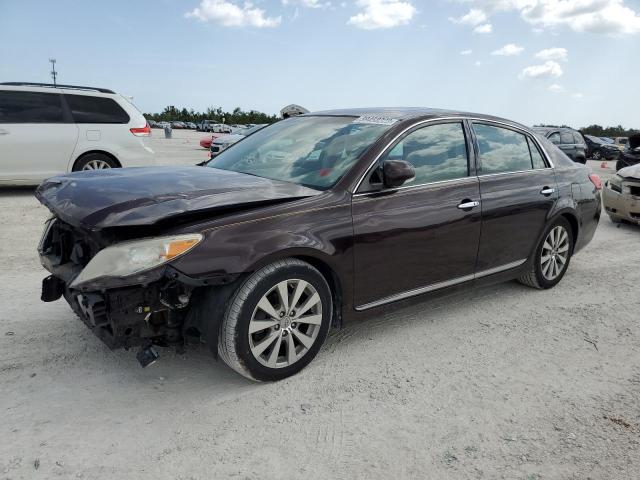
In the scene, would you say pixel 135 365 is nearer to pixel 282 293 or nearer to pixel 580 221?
pixel 282 293

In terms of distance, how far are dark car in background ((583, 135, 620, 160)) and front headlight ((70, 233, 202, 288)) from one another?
31246 millimetres

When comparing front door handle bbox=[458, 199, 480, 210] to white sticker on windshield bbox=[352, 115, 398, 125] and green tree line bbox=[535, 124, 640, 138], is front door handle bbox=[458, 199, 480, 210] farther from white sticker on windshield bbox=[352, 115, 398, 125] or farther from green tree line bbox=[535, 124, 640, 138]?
green tree line bbox=[535, 124, 640, 138]

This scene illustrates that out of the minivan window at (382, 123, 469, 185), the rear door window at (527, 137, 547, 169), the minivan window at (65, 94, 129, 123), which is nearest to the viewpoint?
the minivan window at (382, 123, 469, 185)

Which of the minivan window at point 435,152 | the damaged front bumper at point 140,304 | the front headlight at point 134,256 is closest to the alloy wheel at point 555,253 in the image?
the minivan window at point 435,152

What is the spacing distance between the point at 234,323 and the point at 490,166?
245cm

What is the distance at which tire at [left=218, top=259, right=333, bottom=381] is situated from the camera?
2875 millimetres

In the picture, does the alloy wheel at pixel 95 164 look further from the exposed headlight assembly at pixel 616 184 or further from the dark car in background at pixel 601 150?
the dark car in background at pixel 601 150

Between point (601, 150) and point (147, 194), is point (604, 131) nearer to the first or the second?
point (601, 150)

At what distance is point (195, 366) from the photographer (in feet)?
10.9

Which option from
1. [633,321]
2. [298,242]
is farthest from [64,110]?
[633,321]

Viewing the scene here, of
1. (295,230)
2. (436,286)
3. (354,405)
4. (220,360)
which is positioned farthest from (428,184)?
(220,360)

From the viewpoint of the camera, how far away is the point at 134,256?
2.68 meters

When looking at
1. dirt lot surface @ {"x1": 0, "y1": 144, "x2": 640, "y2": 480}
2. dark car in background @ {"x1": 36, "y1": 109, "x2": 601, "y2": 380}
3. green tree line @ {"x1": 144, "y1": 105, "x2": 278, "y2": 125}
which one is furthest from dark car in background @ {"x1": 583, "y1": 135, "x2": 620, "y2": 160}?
green tree line @ {"x1": 144, "y1": 105, "x2": 278, "y2": 125}

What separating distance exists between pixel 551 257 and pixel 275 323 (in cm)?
295
